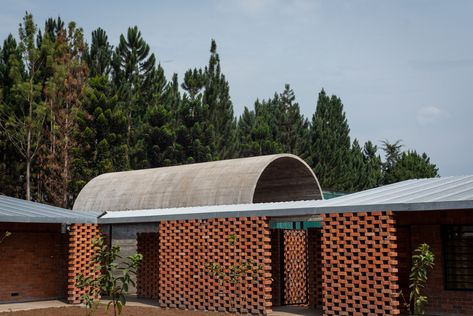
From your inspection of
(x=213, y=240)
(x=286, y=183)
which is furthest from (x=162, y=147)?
(x=213, y=240)

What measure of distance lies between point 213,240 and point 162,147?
2608cm

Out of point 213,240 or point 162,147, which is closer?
point 213,240

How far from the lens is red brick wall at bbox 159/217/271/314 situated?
13906mm

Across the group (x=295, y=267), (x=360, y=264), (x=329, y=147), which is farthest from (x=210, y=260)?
(x=329, y=147)

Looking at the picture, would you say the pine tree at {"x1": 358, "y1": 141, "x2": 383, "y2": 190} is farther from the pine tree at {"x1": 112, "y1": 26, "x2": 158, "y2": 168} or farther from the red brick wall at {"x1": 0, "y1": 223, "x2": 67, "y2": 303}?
the red brick wall at {"x1": 0, "y1": 223, "x2": 67, "y2": 303}

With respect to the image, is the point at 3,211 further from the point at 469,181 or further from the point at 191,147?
the point at 191,147

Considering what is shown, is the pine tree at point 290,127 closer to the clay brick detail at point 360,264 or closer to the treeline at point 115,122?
the treeline at point 115,122

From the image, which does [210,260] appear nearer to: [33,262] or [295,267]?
[295,267]

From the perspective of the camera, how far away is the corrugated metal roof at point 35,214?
14922mm

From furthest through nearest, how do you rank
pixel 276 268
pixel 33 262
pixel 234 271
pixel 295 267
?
pixel 295 267 → pixel 33 262 → pixel 276 268 → pixel 234 271

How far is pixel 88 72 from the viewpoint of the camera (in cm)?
3834

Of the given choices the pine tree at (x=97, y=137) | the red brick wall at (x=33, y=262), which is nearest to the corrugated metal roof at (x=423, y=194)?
the red brick wall at (x=33, y=262)

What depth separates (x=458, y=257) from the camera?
41.8ft

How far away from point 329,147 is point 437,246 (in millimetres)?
35355
